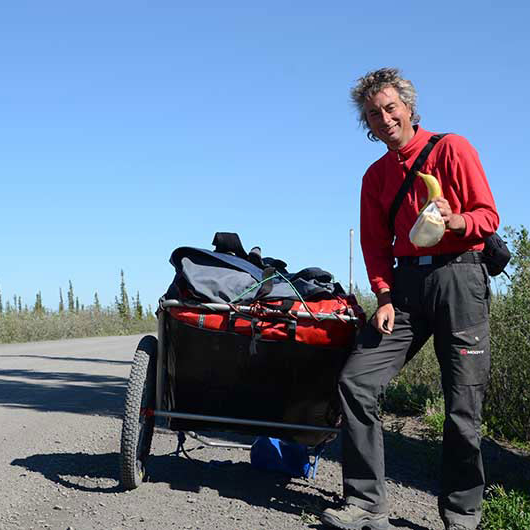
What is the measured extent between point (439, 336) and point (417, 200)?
70cm

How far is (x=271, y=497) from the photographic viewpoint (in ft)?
14.8

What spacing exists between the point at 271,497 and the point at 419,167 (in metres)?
2.04

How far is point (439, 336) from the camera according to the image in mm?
3936

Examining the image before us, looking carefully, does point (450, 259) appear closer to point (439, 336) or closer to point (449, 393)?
point (439, 336)

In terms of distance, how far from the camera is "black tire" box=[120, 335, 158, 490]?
4297 millimetres

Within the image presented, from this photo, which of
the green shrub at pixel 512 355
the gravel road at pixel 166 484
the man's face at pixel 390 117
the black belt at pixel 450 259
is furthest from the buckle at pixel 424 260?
the green shrub at pixel 512 355

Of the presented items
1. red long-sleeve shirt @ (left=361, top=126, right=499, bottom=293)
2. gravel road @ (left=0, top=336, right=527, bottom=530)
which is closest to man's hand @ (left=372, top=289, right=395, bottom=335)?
red long-sleeve shirt @ (left=361, top=126, right=499, bottom=293)

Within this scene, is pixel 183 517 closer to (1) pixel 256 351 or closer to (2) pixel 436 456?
(1) pixel 256 351

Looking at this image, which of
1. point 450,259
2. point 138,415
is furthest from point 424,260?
point 138,415

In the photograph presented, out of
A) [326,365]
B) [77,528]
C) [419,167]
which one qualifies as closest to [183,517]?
[77,528]

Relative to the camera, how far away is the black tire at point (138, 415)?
4.30 metres

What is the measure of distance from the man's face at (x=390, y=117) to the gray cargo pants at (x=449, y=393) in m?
0.70

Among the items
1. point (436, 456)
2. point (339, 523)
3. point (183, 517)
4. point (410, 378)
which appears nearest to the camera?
point (339, 523)

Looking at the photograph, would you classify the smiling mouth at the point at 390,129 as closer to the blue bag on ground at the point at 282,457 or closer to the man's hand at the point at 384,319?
the man's hand at the point at 384,319
